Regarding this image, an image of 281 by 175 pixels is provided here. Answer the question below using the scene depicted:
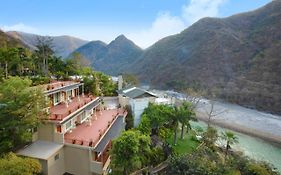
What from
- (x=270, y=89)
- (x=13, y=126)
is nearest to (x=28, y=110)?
(x=13, y=126)

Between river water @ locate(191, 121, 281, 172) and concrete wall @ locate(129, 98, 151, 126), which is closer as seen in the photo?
concrete wall @ locate(129, 98, 151, 126)

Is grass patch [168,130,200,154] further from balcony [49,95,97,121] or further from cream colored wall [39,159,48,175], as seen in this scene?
cream colored wall [39,159,48,175]

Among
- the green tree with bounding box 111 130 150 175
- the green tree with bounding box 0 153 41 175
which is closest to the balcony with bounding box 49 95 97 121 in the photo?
the green tree with bounding box 0 153 41 175

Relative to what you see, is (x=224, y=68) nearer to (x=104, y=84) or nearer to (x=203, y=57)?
(x=203, y=57)

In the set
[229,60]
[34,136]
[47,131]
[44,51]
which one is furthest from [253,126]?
[229,60]

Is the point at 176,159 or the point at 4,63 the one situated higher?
the point at 4,63
